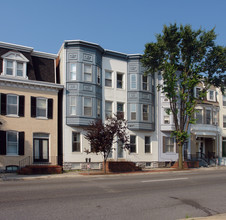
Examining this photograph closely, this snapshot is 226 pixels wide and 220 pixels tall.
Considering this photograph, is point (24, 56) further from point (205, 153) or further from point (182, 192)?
point (205, 153)

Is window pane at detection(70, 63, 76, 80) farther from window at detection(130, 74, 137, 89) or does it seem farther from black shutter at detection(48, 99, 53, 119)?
window at detection(130, 74, 137, 89)

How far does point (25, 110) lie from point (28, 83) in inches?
90.7

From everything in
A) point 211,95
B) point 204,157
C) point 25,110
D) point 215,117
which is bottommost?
point 204,157

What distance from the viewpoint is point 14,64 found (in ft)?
86.4

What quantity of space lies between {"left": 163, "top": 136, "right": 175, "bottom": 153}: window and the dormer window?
16066 millimetres

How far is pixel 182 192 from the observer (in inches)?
480

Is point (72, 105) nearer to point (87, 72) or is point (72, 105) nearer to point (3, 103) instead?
point (87, 72)

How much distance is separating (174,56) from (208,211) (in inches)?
838

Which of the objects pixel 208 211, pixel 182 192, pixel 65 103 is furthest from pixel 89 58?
pixel 208 211

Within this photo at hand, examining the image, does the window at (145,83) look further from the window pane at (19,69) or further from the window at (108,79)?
the window pane at (19,69)

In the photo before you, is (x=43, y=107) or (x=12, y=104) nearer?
(x=12, y=104)

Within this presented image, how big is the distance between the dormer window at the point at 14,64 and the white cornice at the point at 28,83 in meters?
0.77

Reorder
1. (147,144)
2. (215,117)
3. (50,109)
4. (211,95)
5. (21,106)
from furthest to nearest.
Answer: (211,95), (215,117), (147,144), (50,109), (21,106)

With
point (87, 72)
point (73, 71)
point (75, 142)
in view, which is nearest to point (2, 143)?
point (75, 142)
